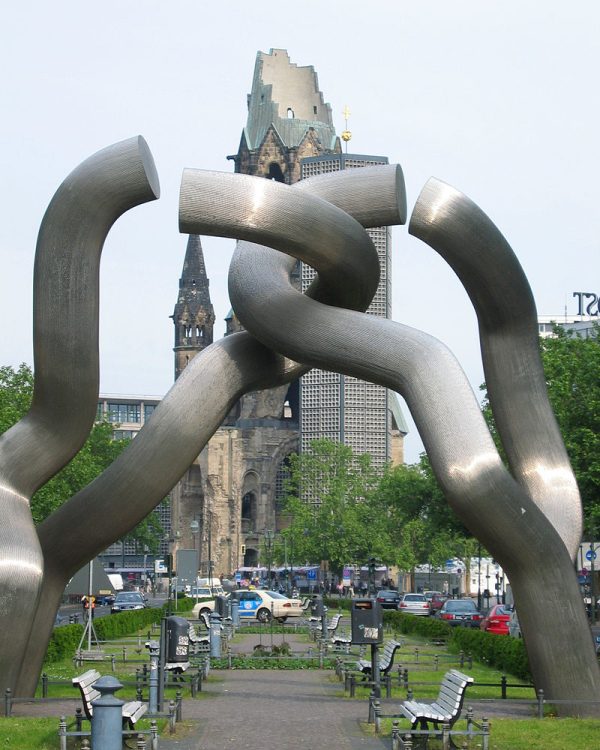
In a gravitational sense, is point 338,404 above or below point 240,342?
above

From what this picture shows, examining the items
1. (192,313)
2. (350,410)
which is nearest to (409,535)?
(350,410)

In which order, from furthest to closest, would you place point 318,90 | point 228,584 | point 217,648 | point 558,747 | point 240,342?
point 318,90 → point 228,584 → point 217,648 → point 240,342 → point 558,747

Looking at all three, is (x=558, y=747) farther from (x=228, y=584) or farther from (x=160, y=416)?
(x=228, y=584)

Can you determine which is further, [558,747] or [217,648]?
[217,648]

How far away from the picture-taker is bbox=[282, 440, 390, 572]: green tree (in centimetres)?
9356

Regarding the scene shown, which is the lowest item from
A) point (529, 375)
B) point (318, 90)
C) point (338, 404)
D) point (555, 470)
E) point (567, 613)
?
point (567, 613)

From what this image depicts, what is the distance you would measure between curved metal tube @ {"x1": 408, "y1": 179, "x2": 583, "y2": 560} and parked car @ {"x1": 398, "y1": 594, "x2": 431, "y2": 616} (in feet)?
126

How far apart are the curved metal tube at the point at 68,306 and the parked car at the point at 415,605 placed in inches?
1560

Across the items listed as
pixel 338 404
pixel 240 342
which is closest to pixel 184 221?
pixel 240 342

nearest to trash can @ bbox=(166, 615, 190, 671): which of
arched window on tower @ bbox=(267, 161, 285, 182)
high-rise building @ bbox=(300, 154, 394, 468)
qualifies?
high-rise building @ bbox=(300, 154, 394, 468)

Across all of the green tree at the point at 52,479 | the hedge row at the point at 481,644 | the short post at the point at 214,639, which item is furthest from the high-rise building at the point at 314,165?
the short post at the point at 214,639

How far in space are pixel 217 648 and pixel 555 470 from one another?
12.9m

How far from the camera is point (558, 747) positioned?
55.5ft

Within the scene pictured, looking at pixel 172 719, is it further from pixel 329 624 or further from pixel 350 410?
pixel 350 410
